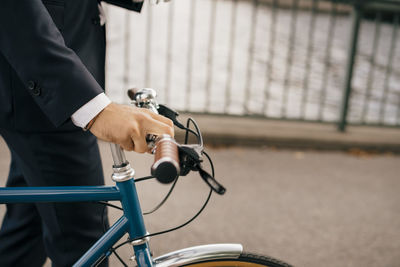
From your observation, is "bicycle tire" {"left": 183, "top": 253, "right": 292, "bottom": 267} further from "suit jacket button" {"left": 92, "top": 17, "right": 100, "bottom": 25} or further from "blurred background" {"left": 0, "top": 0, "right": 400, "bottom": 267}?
"blurred background" {"left": 0, "top": 0, "right": 400, "bottom": 267}

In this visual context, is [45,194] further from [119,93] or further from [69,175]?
[119,93]

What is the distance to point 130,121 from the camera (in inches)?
39.9

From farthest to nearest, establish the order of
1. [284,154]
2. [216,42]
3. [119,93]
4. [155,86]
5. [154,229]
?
[216,42] → [155,86] → [119,93] → [284,154] → [154,229]

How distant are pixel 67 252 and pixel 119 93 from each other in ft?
15.4

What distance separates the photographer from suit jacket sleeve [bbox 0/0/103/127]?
1084 millimetres

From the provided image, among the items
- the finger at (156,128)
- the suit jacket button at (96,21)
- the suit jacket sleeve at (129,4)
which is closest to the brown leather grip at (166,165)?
the finger at (156,128)

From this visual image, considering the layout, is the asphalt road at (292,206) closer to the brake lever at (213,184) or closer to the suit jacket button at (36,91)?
the suit jacket button at (36,91)

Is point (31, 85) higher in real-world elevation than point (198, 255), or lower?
higher

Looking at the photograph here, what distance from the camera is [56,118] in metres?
1.10

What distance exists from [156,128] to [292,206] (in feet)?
9.17

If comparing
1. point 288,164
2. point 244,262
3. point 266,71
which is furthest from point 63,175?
point 266,71

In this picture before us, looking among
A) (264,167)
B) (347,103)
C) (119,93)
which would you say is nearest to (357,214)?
(264,167)

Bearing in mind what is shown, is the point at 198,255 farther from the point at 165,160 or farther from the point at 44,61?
the point at 44,61

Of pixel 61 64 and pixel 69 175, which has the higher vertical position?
pixel 61 64
